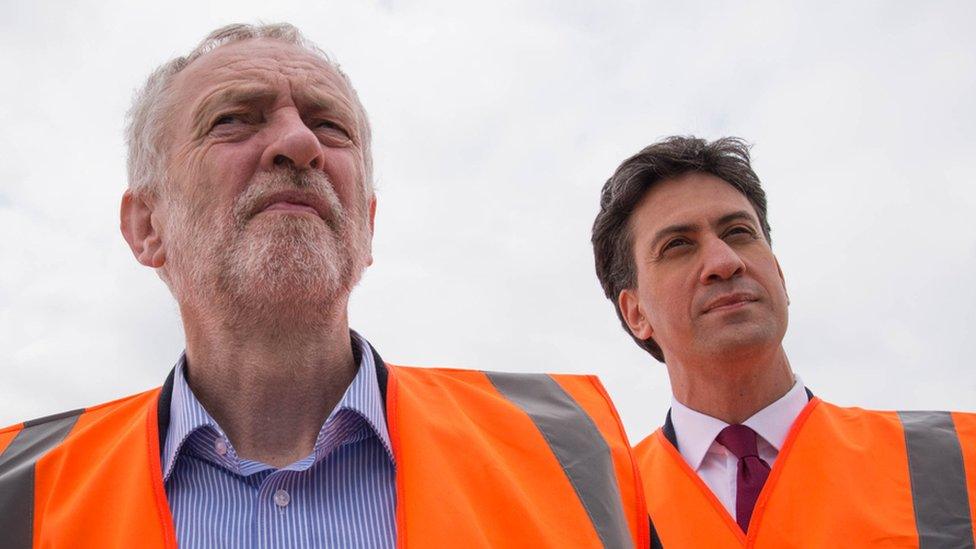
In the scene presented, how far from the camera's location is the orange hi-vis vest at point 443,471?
7.13 ft

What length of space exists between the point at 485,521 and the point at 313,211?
3.79 feet

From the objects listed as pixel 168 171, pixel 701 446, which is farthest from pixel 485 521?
pixel 701 446

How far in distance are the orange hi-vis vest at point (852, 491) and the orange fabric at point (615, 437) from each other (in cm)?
99

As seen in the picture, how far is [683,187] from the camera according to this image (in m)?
4.62

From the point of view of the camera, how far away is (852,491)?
10.7ft

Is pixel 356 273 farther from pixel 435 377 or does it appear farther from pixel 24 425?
pixel 24 425

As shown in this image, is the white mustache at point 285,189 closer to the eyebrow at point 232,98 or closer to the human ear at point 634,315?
the eyebrow at point 232,98

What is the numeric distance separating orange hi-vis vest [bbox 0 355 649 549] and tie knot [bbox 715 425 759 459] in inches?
49.9

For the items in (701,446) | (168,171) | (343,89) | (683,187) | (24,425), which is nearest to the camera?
(24,425)

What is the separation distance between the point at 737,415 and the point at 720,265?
27.2 inches

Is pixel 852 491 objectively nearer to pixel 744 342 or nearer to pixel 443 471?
A: pixel 744 342

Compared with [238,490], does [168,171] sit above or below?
above

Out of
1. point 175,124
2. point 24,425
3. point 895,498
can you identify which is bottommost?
point 895,498

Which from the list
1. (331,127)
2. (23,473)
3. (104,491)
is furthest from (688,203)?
(23,473)
